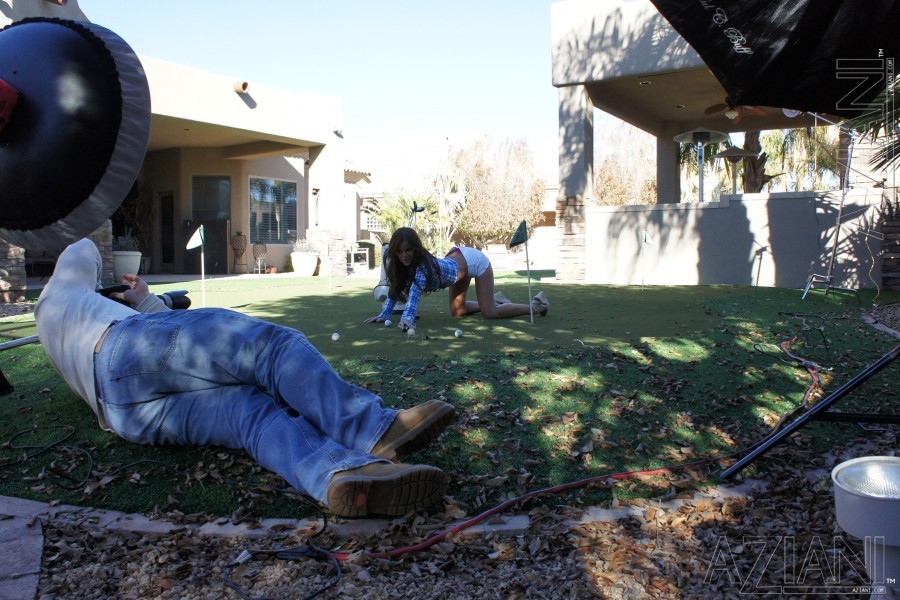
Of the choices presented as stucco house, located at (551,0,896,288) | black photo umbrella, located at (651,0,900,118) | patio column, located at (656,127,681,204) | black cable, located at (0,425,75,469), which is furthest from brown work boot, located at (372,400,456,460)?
patio column, located at (656,127,681,204)

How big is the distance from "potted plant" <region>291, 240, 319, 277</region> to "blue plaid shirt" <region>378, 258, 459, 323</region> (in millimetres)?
12811

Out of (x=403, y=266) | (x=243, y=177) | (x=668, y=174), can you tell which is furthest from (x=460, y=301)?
(x=243, y=177)

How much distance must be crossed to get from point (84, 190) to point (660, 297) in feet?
28.5

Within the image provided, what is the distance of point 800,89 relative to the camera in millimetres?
3223

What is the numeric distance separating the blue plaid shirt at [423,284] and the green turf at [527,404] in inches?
10.2

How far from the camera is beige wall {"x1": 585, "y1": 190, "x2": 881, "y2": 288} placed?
1162cm

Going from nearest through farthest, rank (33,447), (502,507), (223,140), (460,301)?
(502,507) < (33,447) < (460,301) < (223,140)

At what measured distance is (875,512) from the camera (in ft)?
5.39

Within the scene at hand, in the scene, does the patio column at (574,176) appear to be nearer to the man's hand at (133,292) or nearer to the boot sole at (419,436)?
the man's hand at (133,292)

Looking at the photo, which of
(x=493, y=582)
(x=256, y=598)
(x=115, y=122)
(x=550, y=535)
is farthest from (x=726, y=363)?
(x=115, y=122)

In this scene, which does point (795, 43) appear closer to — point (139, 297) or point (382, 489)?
point (382, 489)

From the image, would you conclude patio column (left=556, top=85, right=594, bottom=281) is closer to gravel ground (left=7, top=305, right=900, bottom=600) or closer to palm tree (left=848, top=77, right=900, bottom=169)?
palm tree (left=848, top=77, right=900, bottom=169)

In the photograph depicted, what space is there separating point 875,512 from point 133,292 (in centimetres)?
317

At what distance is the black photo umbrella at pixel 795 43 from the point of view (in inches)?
112
